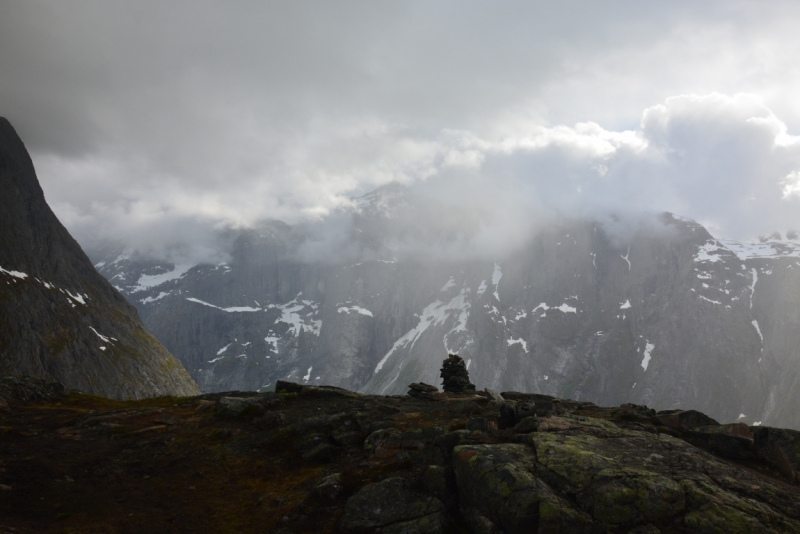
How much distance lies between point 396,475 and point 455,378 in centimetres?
4712

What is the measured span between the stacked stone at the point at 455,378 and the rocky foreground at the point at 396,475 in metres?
31.1

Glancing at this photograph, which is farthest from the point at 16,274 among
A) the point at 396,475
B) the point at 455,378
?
the point at 396,475

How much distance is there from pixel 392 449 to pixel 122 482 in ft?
54.4

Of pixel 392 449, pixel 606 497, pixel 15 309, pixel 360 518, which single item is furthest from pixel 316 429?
pixel 15 309

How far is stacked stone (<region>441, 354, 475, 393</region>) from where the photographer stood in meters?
68.4

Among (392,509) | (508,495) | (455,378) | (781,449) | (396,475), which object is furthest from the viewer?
(455,378)

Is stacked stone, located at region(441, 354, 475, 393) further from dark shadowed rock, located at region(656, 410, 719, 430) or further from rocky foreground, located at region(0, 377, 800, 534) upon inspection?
dark shadowed rock, located at region(656, 410, 719, 430)

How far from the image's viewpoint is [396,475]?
23750 mm

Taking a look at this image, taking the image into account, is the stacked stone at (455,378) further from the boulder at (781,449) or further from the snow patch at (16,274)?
the snow patch at (16,274)

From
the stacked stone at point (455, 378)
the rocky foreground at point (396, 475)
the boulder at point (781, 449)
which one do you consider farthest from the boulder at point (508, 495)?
the stacked stone at point (455, 378)

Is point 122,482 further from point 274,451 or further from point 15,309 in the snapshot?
point 15,309

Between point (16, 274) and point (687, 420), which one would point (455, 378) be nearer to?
point (687, 420)

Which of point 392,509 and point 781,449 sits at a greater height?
point 781,449

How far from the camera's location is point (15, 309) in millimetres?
165750
